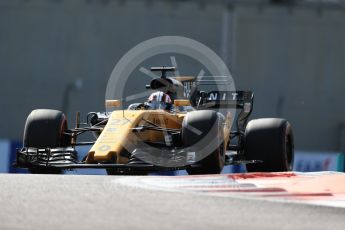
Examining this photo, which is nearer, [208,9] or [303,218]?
[303,218]

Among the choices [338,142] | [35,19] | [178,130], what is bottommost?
[338,142]

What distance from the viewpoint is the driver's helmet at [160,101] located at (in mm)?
13523

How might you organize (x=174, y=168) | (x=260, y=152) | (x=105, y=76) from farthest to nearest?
1. (x=105, y=76)
2. (x=260, y=152)
3. (x=174, y=168)

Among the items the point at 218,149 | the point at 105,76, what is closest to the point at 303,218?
the point at 218,149

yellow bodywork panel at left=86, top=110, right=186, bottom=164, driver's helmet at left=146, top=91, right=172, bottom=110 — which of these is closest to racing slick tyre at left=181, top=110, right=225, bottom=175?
yellow bodywork panel at left=86, top=110, right=186, bottom=164

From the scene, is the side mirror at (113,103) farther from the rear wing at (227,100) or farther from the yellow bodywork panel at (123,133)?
the rear wing at (227,100)

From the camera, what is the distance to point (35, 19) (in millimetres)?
39312

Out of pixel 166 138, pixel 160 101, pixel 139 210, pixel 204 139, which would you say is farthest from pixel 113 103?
pixel 139 210

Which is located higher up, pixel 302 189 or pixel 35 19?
pixel 35 19

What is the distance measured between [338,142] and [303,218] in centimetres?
3270

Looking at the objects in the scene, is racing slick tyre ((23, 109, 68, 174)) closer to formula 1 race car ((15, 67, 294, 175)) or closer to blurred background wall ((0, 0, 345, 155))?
formula 1 race car ((15, 67, 294, 175))

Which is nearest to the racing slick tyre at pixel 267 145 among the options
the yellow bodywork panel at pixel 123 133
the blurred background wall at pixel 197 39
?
the yellow bodywork panel at pixel 123 133

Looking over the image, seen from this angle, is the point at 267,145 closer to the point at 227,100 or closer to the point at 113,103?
the point at 227,100

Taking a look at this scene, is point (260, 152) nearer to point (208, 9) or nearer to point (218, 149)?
point (218, 149)
